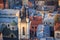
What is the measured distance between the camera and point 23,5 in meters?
1.88

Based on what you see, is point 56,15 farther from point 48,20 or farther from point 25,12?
point 25,12

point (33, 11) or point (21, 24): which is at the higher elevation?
point (33, 11)

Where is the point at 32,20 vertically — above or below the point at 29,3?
below

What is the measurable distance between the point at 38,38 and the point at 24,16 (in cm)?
28

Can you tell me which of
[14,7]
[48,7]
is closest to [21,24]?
[14,7]

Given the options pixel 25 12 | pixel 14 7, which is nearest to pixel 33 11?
pixel 25 12

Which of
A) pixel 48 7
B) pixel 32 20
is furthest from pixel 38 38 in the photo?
pixel 48 7

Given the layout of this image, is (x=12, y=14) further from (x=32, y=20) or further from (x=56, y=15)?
(x=56, y=15)

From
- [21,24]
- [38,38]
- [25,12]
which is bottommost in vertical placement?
[38,38]

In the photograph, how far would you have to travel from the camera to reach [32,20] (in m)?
1.85

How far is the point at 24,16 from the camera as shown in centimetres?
185

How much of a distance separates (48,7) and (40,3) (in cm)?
10

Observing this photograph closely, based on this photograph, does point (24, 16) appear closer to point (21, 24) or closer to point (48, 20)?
point (21, 24)

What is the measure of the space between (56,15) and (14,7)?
1.54 ft
